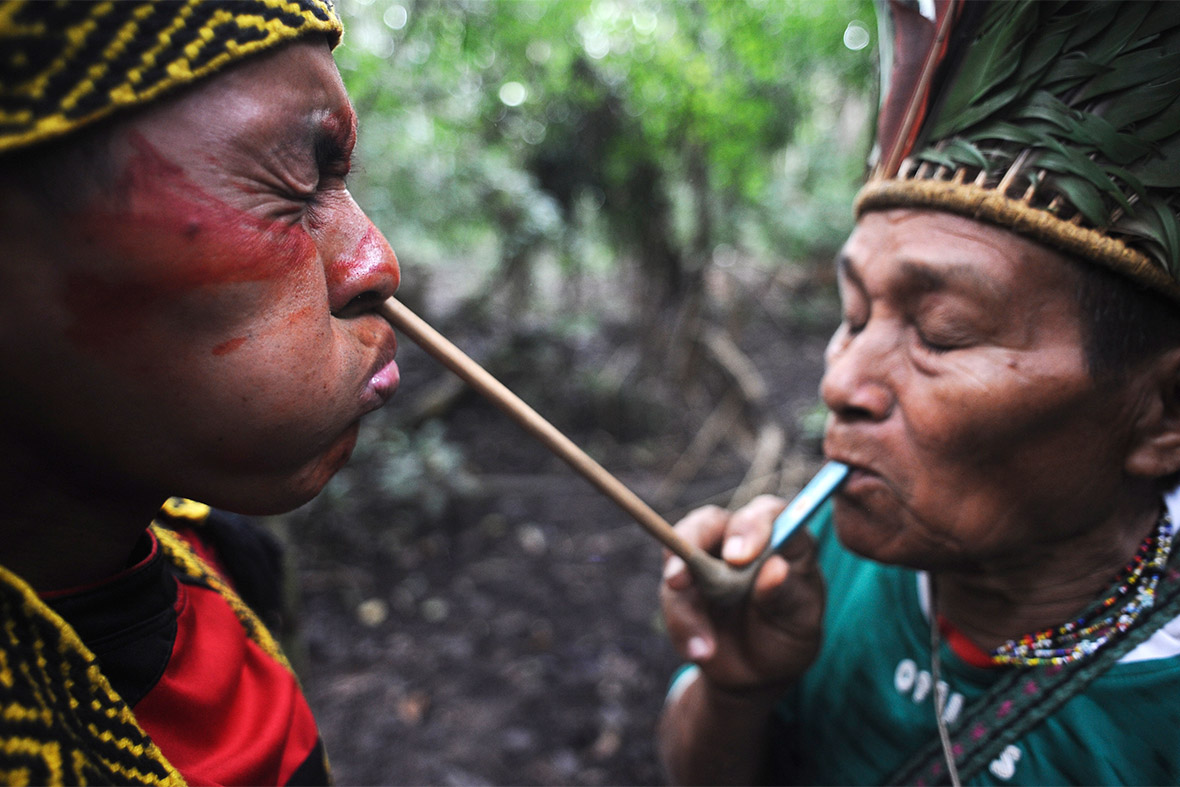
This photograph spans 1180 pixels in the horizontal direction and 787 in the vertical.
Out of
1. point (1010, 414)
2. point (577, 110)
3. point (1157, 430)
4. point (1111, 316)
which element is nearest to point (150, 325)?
point (1010, 414)

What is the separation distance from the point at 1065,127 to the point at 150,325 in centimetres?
130

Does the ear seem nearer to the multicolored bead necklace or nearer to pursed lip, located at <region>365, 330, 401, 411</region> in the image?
the multicolored bead necklace

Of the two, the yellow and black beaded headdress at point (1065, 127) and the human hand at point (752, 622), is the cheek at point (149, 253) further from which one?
the yellow and black beaded headdress at point (1065, 127)

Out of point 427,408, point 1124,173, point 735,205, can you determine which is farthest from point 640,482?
point 1124,173

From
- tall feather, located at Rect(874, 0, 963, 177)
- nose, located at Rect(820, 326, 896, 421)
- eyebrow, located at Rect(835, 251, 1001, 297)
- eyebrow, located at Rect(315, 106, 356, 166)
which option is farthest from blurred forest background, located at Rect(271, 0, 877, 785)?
tall feather, located at Rect(874, 0, 963, 177)

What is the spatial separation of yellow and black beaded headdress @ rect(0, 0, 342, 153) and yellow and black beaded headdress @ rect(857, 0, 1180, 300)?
109 centimetres

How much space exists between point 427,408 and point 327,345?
481cm

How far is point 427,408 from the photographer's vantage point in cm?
539

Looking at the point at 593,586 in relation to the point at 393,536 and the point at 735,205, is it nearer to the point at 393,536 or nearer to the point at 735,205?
the point at 393,536

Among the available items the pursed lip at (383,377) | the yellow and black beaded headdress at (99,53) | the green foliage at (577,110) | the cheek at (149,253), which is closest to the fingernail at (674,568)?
the pursed lip at (383,377)

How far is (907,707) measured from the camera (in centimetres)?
140

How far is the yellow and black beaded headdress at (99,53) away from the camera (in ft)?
1.70

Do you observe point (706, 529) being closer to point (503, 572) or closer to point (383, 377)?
point (383, 377)

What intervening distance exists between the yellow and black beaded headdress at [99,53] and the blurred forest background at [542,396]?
1402mm
